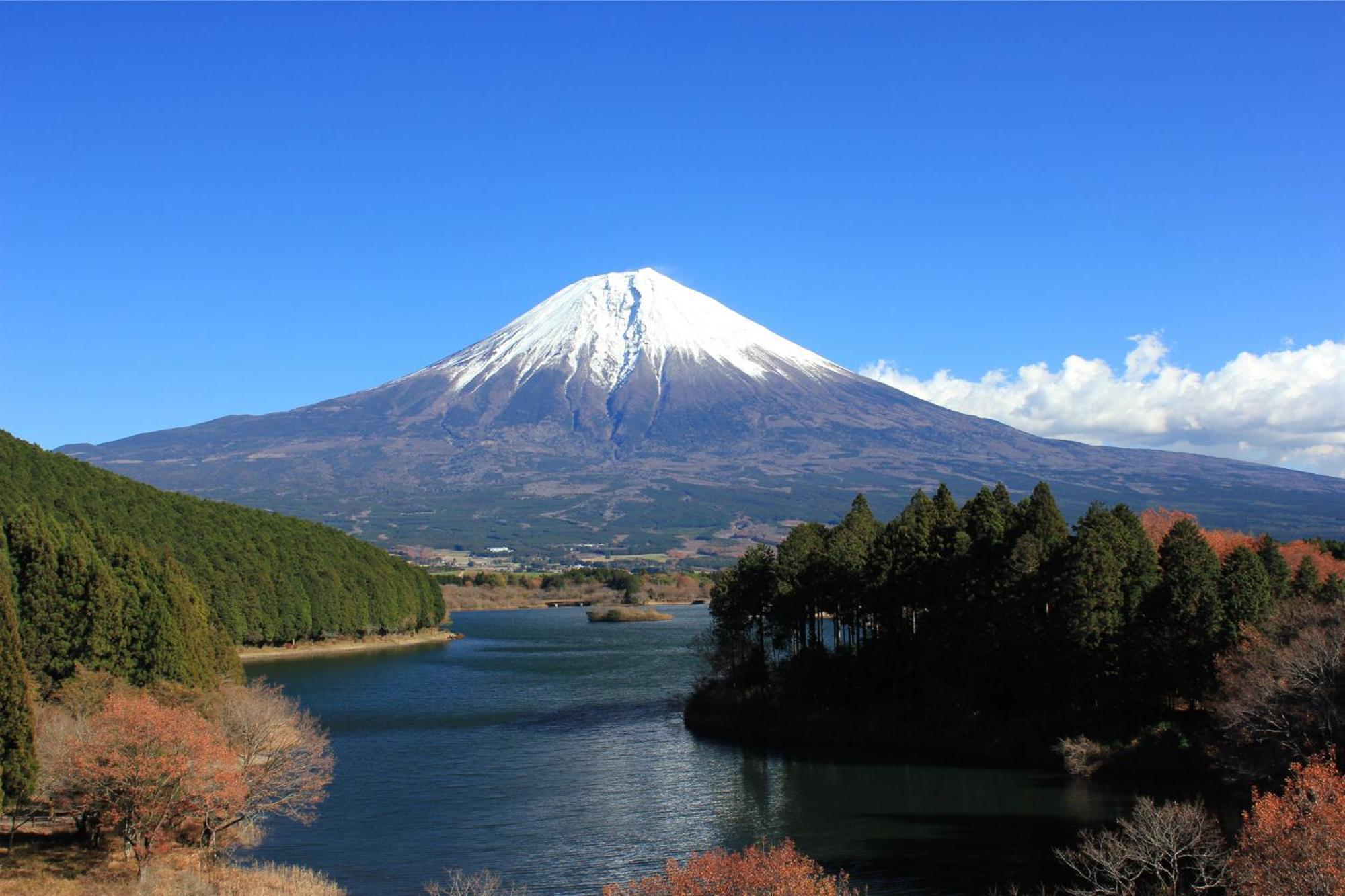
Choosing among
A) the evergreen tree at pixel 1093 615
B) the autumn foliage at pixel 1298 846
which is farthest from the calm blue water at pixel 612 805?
the autumn foliage at pixel 1298 846

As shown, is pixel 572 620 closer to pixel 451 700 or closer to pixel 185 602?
pixel 451 700

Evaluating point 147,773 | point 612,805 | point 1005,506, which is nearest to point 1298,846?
point 147,773

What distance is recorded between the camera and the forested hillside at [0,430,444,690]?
34625 mm

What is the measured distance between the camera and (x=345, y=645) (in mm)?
79625

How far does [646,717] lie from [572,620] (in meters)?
62.1

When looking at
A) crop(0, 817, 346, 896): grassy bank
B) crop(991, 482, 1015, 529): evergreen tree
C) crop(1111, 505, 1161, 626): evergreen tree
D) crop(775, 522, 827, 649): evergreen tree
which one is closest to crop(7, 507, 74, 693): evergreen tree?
crop(0, 817, 346, 896): grassy bank

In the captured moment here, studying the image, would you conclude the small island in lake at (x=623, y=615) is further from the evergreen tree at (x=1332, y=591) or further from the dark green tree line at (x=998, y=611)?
the evergreen tree at (x=1332, y=591)

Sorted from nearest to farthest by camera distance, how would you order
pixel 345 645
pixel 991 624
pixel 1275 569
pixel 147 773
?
pixel 147 773, pixel 1275 569, pixel 991 624, pixel 345 645

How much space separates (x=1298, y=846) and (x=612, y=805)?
2065cm

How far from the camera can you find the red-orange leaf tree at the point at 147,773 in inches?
869

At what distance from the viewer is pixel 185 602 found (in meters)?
38.5

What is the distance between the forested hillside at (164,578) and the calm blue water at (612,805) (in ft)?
23.9

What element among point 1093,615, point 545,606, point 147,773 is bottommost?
point 545,606

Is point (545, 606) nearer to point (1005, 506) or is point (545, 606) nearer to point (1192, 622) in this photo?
point (1005, 506)
